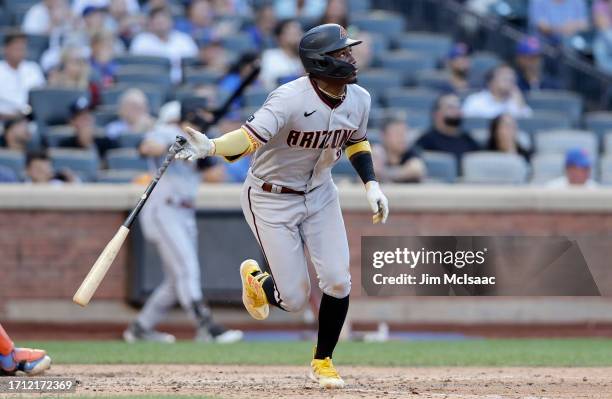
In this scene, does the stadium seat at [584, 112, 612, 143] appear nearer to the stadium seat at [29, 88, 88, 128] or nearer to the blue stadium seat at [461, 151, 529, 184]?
the blue stadium seat at [461, 151, 529, 184]

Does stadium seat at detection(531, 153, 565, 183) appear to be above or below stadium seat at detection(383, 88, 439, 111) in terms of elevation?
below

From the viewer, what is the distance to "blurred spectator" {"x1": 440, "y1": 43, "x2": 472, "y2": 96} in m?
14.4

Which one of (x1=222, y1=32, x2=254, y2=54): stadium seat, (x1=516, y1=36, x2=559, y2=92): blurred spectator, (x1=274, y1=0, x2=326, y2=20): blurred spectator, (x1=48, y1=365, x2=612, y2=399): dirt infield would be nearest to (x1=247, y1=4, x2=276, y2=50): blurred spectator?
(x1=222, y1=32, x2=254, y2=54): stadium seat

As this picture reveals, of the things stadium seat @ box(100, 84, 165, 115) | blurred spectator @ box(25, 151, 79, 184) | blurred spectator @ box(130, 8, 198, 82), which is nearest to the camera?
blurred spectator @ box(25, 151, 79, 184)

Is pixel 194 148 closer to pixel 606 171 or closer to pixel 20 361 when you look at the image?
pixel 20 361

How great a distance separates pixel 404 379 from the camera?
805cm

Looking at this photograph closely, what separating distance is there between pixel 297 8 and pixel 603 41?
3729mm

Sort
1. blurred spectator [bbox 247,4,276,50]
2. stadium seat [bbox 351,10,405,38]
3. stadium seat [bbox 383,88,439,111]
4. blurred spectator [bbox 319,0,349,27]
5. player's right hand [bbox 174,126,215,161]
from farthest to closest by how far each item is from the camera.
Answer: stadium seat [bbox 351,10,405,38]
blurred spectator [bbox 247,4,276,50]
blurred spectator [bbox 319,0,349,27]
stadium seat [bbox 383,88,439,111]
player's right hand [bbox 174,126,215,161]

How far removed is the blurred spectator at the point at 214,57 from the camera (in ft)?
46.2

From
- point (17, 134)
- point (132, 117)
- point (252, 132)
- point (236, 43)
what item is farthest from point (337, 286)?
point (236, 43)

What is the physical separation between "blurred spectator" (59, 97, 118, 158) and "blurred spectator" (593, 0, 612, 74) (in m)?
6.25

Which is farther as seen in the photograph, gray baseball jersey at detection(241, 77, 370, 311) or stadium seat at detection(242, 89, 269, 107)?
stadium seat at detection(242, 89, 269, 107)

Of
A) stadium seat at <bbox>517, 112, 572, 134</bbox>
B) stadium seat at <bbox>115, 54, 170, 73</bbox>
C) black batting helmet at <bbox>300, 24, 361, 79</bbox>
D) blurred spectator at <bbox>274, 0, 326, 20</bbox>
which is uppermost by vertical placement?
black batting helmet at <bbox>300, 24, 361, 79</bbox>

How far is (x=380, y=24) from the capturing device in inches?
602
